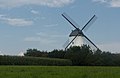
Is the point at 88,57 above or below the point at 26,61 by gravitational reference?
above

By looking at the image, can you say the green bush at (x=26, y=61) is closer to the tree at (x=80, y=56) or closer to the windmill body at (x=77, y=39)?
the tree at (x=80, y=56)

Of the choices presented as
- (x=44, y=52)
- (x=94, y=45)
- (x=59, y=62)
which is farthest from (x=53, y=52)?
(x=59, y=62)

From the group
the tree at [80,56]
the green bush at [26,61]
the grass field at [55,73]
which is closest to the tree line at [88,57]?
the tree at [80,56]

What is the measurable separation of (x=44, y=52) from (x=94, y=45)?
58.0 feet

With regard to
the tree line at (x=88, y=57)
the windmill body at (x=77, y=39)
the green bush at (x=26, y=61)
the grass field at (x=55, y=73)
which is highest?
Answer: the windmill body at (x=77, y=39)

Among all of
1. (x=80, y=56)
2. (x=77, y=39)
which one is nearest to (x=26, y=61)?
(x=80, y=56)

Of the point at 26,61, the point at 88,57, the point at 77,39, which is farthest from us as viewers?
the point at 77,39

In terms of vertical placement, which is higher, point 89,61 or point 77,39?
point 77,39

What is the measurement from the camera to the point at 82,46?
116 metres

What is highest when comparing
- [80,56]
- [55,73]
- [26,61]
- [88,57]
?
[80,56]

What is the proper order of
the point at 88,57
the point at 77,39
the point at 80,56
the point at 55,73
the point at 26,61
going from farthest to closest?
1. the point at 77,39
2. the point at 88,57
3. the point at 80,56
4. the point at 26,61
5. the point at 55,73

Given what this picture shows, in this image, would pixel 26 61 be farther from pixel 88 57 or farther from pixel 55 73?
pixel 55 73

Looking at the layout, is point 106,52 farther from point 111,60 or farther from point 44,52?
point 44,52

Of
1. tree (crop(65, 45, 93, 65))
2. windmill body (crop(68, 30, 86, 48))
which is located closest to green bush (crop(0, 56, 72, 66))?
tree (crop(65, 45, 93, 65))
